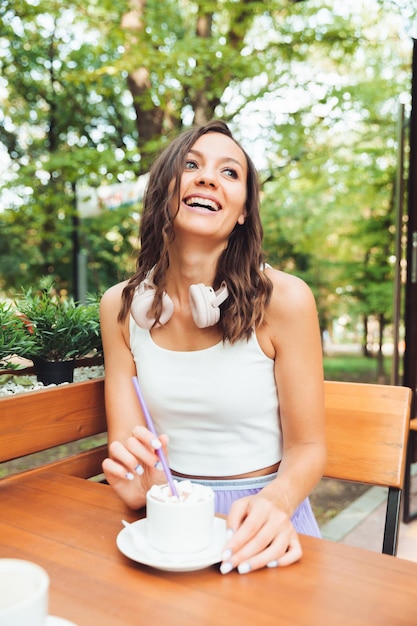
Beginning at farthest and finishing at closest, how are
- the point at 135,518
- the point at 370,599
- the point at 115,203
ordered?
1. the point at 115,203
2. the point at 135,518
3. the point at 370,599

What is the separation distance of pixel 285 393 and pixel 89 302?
69 cm

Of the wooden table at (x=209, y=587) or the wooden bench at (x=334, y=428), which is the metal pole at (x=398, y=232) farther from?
the wooden table at (x=209, y=587)

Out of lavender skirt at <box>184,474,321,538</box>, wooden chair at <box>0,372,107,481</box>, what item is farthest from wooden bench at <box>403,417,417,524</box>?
wooden chair at <box>0,372,107,481</box>

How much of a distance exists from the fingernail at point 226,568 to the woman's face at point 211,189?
70cm

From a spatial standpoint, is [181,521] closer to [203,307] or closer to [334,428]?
[203,307]

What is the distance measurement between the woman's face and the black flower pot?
0.42 meters

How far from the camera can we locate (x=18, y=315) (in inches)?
56.5

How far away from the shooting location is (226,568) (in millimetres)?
775

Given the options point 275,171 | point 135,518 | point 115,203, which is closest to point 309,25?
point 275,171

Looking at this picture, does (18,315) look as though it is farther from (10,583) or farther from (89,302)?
(10,583)

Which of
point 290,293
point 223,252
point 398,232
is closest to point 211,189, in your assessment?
point 223,252

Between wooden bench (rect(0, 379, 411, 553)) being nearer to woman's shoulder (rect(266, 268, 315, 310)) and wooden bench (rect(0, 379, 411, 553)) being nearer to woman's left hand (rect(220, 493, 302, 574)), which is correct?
woman's shoulder (rect(266, 268, 315, 310))

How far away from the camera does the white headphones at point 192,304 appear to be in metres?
1.23

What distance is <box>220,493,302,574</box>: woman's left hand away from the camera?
0.79 m
